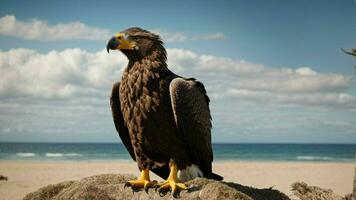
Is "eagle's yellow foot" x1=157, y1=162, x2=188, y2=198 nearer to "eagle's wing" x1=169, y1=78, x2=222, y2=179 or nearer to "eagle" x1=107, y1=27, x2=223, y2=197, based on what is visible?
"eagle" x1=107, y1=27, x2=223, y2=197

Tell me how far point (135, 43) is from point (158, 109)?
928 millimetres

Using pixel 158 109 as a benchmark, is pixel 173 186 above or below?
below

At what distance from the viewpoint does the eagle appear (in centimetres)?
574

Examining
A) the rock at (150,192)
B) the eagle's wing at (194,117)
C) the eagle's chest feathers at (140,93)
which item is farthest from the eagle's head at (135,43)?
the rock at (150,192)

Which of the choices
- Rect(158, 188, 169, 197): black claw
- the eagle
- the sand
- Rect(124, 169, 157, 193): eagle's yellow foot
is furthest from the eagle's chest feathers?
the sand

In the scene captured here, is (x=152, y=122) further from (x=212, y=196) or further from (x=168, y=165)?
(x=212, y=196)

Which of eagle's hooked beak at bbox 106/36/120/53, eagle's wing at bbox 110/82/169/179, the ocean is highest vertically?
eagle's hooked beak at bbox 106/36/120/53

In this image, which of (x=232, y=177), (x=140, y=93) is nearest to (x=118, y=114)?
(x=140, y=93)

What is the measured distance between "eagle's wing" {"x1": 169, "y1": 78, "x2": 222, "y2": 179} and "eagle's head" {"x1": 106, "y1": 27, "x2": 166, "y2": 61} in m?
0.55

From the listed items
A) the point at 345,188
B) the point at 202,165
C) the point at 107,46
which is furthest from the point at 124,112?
the point at 345,188

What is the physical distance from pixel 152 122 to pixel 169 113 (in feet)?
0.89

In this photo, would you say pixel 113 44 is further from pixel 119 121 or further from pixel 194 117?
pixel 194 117

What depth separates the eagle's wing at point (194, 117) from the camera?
580 centimetres

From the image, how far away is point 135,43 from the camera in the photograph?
5988 millimetres
